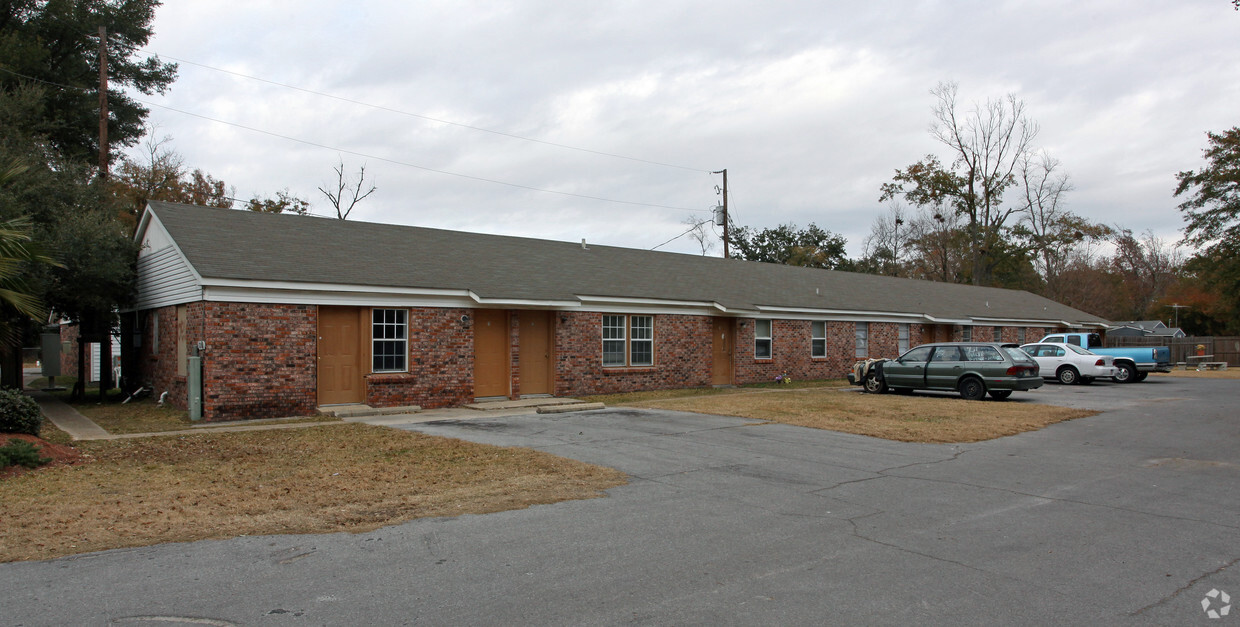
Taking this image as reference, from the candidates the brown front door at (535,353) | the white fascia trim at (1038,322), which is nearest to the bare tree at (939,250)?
the white fascia trim at (1038,322)

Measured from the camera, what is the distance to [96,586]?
4953 millimetres

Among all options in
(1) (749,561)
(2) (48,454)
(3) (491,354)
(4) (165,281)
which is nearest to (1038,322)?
(3) (491,354)

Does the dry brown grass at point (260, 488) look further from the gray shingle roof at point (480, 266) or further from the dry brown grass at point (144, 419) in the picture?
the gray shingle roof at point (480, 266)

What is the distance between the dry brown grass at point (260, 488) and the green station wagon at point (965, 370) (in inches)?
520

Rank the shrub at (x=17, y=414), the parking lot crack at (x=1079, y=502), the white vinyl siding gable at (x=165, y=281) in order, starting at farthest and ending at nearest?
1. the white vinyl siding gable at (x=165, y=281)
2. the shrub at (x=17, y=414)
3. the parking lot crack at (x=1079, y=502)

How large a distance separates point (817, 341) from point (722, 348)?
15.5 feet

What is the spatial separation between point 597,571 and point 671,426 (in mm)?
8445

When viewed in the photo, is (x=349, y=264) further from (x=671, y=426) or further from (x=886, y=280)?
(x=886, y=280)

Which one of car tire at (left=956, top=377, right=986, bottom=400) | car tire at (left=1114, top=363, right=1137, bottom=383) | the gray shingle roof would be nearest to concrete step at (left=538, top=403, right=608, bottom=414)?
the gray shingle roof

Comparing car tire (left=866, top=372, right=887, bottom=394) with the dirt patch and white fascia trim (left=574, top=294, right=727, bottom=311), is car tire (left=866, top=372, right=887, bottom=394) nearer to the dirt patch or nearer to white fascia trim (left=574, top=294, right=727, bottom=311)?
white fascia trim (left=574, top=294, right=727, bottom=311)

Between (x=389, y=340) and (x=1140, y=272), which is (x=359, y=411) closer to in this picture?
(x=389, y=340)

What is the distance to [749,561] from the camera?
18.5ft

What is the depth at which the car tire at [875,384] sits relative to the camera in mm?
20953

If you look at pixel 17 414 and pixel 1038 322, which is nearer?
pixel 17 414
